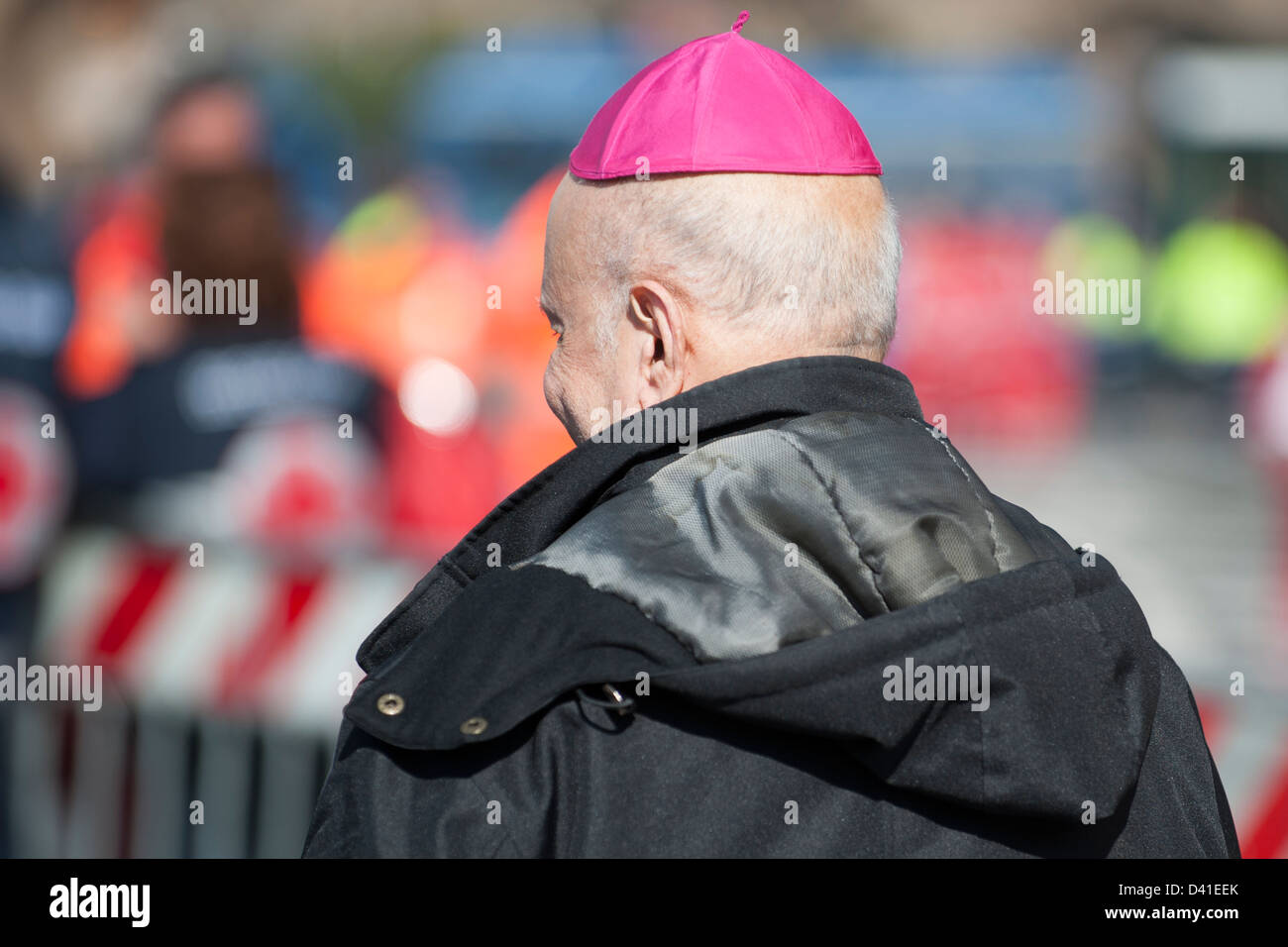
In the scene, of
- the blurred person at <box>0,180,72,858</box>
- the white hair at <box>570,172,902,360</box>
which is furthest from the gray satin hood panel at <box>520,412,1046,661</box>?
the blurred person at <box>0,180,72,858</box>

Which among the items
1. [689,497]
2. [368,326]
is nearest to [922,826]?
[689,497]

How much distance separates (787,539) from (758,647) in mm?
117

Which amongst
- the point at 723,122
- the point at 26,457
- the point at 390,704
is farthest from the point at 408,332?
the point at 390,704

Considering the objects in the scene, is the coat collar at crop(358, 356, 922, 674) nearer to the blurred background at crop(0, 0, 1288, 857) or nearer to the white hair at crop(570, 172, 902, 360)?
the white hair at crop(570, 172, 902, 360)

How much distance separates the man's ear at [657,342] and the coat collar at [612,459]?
3.7 inches

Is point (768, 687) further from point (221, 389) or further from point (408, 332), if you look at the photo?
point (408, 332)

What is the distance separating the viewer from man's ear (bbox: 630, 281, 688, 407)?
149 centimetres

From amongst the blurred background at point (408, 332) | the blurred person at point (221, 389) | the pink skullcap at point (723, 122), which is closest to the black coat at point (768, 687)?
the pink skullcap at point (723, 122)

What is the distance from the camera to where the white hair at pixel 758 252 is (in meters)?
1.46

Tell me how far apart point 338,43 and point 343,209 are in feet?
27.2

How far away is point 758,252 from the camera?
4.77 ft

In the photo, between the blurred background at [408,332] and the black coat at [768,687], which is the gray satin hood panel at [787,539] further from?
the blurred background at [408,332]

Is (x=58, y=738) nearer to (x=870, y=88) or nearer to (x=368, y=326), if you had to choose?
(x=368, y=326)

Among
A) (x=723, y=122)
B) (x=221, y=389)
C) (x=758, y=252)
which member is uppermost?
(x=723, y=122)
